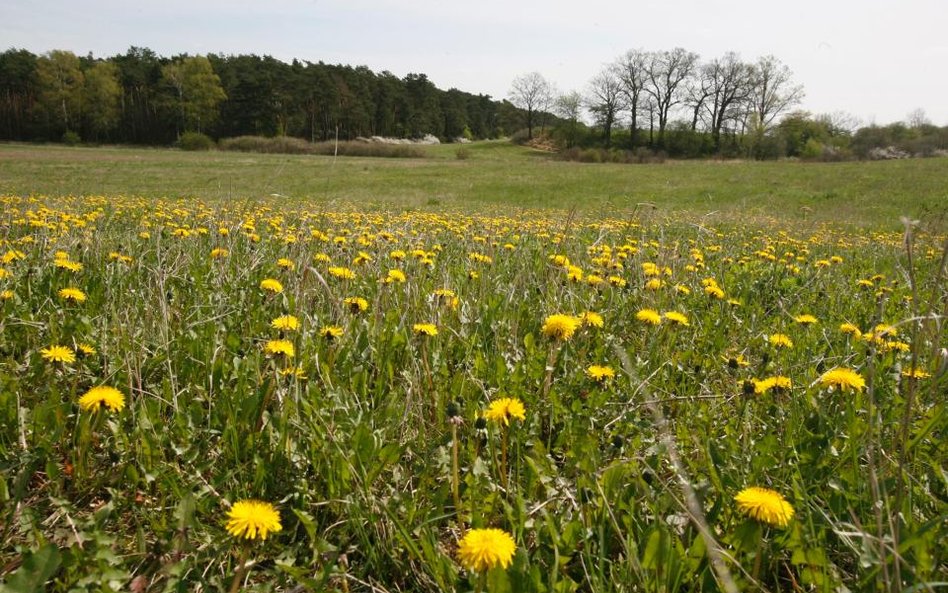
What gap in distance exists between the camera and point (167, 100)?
68.3 m

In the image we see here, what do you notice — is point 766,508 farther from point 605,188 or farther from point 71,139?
point 71,139

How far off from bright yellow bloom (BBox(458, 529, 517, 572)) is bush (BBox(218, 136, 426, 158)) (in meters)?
48.3

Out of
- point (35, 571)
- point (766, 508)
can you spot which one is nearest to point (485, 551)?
point (766, 508)

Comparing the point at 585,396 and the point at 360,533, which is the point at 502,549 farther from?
the point at 585,396

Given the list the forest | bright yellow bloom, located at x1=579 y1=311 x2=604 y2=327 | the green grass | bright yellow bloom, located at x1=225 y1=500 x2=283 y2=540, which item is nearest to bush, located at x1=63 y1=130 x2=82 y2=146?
the forest

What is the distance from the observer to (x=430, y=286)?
3279 millimetres

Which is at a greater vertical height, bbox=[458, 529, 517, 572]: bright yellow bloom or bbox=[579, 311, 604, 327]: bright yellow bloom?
bbox=[579, 311, 604, 327]: bright yellow bloom

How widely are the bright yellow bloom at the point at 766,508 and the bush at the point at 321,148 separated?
4830 cm

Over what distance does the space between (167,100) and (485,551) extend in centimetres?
8176

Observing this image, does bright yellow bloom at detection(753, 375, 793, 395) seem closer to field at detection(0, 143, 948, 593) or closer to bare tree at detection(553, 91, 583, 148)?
field at detection(0, 143, 948, 593)

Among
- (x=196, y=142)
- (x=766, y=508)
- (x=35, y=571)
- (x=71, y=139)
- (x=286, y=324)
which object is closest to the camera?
(x=35, y=571)

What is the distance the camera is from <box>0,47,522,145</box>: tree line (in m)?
67.0

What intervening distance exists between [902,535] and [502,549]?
3.08ft

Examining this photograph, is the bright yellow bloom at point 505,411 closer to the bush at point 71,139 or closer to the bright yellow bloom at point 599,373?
the bright yellow bloom at point 599,373
